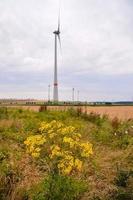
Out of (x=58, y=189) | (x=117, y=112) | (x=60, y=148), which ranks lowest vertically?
(x=58, y=189)

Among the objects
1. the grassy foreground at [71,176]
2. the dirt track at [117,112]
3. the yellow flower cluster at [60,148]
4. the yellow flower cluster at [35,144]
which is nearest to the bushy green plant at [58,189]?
the grassy foreground at [71,176]

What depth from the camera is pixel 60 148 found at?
10.4m

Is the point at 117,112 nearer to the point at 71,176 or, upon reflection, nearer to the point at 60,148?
the point at 71,176

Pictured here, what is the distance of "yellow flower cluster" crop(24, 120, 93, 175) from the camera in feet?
32.7

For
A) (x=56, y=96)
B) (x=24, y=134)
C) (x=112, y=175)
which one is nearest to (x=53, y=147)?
(x=112, y=175)

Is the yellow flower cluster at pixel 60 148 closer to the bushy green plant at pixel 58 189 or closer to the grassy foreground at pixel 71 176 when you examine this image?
the bushy green plant at pixel 58 189

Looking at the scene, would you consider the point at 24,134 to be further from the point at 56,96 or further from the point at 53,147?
the point at 56,96

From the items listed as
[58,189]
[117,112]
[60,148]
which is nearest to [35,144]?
[60,148]

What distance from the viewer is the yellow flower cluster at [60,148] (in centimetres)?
995

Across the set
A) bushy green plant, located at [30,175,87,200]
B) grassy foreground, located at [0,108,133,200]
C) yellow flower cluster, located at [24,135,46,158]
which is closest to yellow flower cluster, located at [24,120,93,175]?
yellow flower cluster, located at [24,135,46,158]

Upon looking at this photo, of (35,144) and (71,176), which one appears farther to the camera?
(71,176)

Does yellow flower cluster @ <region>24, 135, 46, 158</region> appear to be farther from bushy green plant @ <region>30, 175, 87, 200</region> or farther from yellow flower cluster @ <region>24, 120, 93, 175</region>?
bushy green plant @ <region>30, 175, 87, 200</region>

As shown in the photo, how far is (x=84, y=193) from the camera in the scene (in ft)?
34.0

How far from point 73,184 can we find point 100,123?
52.7ft
